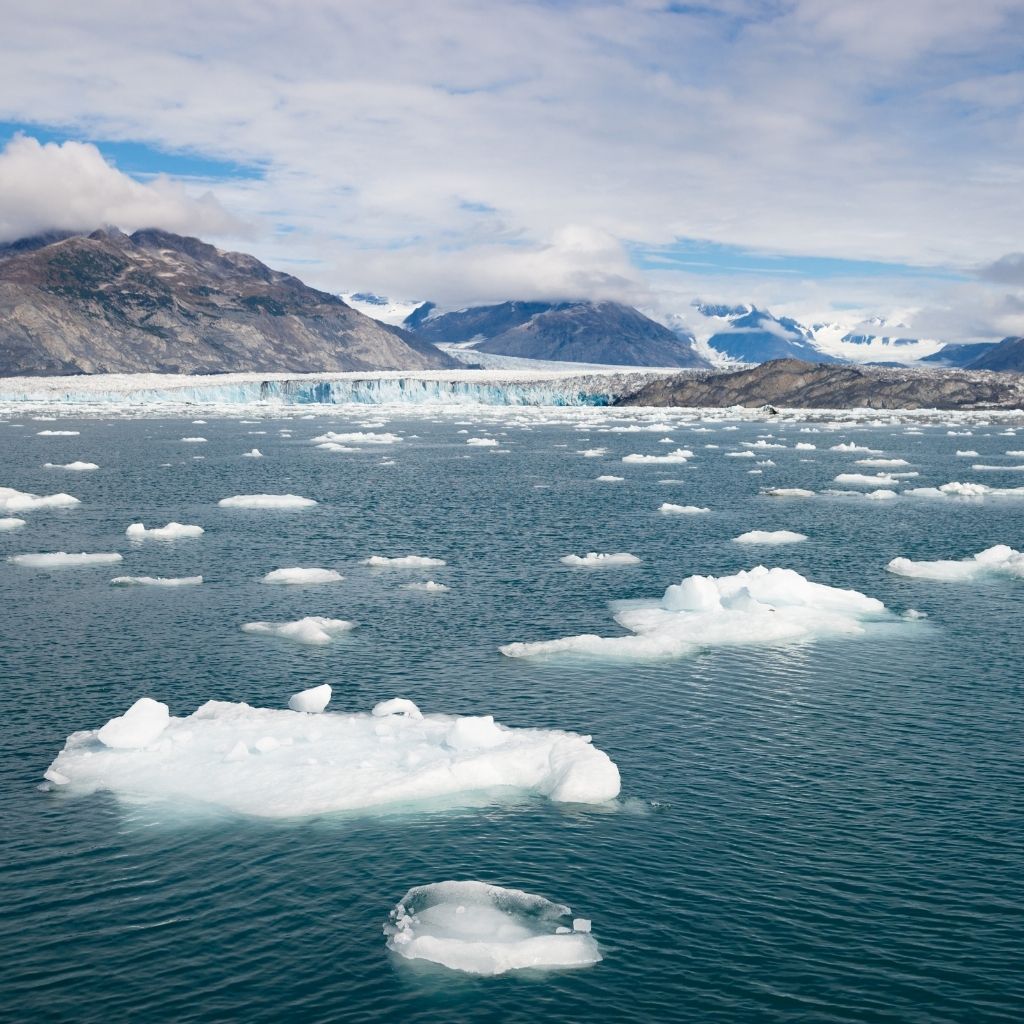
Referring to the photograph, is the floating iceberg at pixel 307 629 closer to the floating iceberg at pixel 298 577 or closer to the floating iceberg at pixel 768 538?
the floating iceberg at pixel 298 577

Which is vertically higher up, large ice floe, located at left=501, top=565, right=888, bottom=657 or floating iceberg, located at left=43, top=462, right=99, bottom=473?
floating iceberg, located at left=43, top=462, right=99, bottom=473

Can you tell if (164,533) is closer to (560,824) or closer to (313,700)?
(313,700)

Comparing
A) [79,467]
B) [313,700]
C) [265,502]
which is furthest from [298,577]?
[79,467]

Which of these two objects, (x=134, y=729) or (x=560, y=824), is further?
(x=134, y=729)

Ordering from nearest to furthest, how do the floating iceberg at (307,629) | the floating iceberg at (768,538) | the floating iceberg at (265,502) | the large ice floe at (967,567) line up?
the floating iceberg at (307,629) < the large ice floe at (967,567) < the floating iceberg at (768,538) < the floating iceberg at (265,502)

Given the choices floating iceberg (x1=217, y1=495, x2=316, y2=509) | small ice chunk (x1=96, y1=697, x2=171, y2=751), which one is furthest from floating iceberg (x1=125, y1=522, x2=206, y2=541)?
small ice chunk (x1=96, y1=697, x2=171, y2=751)

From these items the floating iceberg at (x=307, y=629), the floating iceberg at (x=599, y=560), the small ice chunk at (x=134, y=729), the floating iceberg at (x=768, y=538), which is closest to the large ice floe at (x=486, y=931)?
the small ice chunk at (x=134, y=729)

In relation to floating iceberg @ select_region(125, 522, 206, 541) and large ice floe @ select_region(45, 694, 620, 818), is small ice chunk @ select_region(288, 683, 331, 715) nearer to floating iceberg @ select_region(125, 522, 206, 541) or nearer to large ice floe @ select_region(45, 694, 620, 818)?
large ice floe @ select_region(45, 694, 620, 818)
